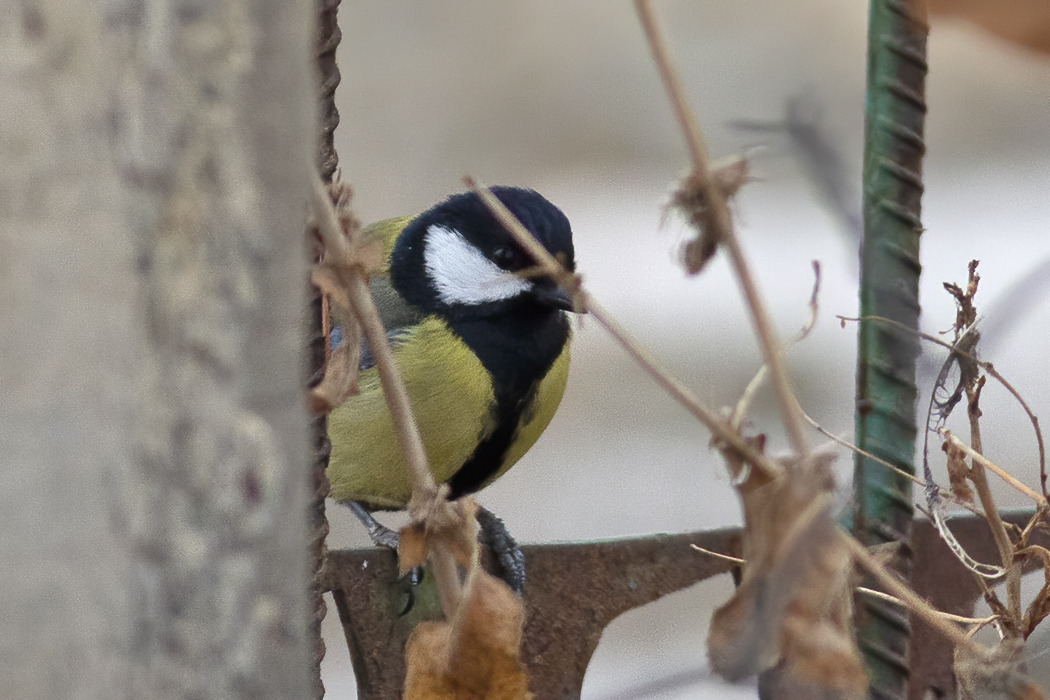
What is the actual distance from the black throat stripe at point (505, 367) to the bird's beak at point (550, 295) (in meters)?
0.04

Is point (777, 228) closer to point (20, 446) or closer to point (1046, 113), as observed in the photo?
point (1046, 113)

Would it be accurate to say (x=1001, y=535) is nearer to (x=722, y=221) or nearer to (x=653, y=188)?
(x=722, y=221)

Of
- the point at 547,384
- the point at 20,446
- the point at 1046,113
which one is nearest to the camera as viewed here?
the point at 20,446

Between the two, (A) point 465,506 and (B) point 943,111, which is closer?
(A) point 465,506

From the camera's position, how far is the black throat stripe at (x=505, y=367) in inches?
40.0

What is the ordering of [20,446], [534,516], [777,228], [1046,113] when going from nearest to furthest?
[20,446]
[534,516]
[777,228]
[1046,113]

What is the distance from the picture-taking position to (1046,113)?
2.44 m

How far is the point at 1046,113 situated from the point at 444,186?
47.6 inches

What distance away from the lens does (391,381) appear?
0.22 meters

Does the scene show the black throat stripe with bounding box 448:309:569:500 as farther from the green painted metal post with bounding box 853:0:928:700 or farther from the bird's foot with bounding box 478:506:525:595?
the green painted metal post with bounding box 853:0:928:700

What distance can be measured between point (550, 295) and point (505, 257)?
93mm

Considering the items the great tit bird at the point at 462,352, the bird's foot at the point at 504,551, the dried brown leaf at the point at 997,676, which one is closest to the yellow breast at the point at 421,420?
the great tit bird at the point at 462,352

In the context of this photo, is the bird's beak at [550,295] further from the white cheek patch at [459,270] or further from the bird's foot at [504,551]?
the bird's foot at [504,551]

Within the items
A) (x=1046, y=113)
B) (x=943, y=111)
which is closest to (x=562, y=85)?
(x=943, y=111)
